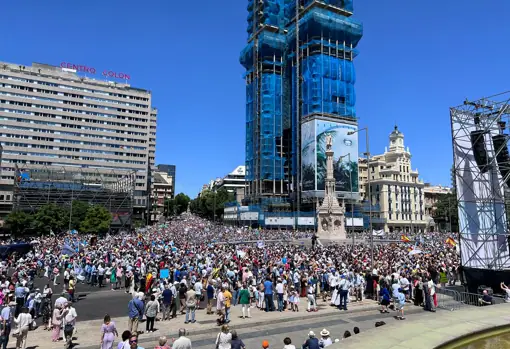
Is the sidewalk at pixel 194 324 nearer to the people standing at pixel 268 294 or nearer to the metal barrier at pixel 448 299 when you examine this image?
the people standing at pixel 268 294

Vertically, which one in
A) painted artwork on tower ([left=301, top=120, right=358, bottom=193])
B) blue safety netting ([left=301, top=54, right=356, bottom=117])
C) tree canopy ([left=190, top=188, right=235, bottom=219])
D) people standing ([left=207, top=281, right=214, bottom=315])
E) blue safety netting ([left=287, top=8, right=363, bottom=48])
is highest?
blue safety netting ([left=287, top=8, right=363, bottom=48])

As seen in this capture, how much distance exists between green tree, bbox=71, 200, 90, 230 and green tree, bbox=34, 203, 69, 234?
1.22 m

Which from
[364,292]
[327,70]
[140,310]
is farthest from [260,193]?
[140,310]

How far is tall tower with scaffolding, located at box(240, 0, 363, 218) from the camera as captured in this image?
76562mm

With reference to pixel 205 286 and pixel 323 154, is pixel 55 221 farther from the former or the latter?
pixel 323 154

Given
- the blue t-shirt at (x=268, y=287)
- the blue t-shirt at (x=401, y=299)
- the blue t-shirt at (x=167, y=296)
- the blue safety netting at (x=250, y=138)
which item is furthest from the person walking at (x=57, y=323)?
the blue safety netting at (x=250, y=138)

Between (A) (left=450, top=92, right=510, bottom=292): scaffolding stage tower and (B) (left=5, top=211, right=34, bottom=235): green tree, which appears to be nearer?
(A) (left=450, top=92, right=510, bottom=292): scaffolding stage tower

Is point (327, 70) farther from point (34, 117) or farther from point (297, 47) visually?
point (34, 117)

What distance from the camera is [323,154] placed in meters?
72.8

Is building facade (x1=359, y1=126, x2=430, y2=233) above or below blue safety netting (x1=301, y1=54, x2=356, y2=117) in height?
below

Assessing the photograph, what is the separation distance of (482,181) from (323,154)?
52561mm

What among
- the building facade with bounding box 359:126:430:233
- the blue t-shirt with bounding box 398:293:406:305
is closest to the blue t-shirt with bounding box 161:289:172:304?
the blue t-shirt with bounding box 398:293:406:305

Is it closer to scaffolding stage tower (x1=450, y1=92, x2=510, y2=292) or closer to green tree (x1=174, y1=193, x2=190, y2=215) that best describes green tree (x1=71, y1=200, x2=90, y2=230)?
scaffolding stage tower (x1=450, y1=92, x2=510, y2=292)

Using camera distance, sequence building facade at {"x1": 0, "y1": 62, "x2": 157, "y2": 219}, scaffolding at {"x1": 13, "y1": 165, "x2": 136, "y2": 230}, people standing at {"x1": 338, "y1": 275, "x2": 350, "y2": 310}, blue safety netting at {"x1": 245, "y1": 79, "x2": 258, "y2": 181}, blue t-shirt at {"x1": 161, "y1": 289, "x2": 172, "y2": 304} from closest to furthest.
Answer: blue t-shirt at {"x1": 161, "y1": 289, "x2": 172, "y2": 304}, people standing at {"x1": 338, "y1": 275, "x2": 350, "y2": 310}, scaffolding at {"x1": 13, "y1": 165, "x2": 136, "y2": 230}, building facade at {"x1": 0, "y1": 62, "x2": 157, "y2": 219}, blue safety netting at {"x1": 245, "y1": 79, "x2": 258, "y2": 181}
